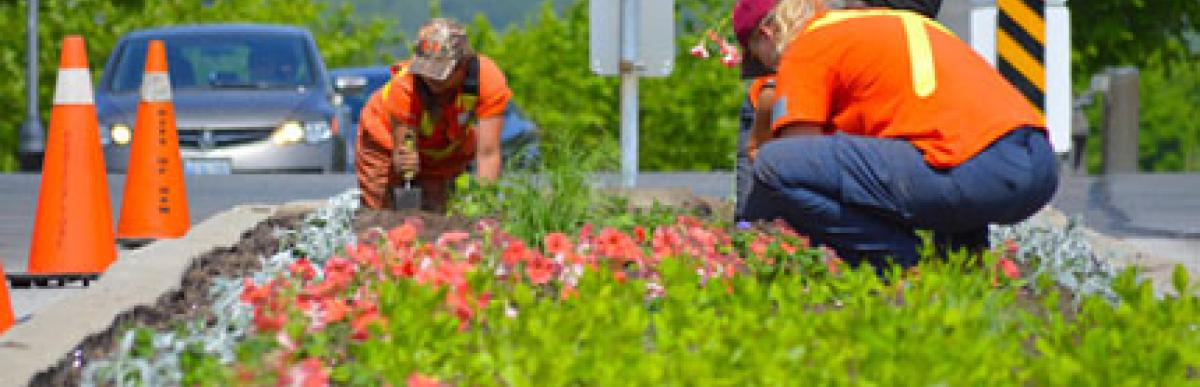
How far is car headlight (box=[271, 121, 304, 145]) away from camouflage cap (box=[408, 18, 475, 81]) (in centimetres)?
863

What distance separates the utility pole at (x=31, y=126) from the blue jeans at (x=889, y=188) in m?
21.1

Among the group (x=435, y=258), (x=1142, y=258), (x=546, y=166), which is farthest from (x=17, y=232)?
(x=435, y=258)

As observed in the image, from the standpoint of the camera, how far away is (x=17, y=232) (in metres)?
12.4

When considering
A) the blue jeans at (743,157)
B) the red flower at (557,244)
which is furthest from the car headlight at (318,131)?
the red flower at (557,244)

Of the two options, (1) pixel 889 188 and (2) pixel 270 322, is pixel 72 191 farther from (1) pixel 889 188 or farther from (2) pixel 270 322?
(2) pixel 270 322

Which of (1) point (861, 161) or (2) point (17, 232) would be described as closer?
(1) point (861, 161)

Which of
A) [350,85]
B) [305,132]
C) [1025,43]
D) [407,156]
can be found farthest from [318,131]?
[407,156]

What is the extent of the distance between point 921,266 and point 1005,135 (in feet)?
4.13

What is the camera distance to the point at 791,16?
6.86 metres

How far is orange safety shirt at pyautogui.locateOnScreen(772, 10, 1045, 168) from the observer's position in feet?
21.5

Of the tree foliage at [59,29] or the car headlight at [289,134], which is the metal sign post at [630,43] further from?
the tree foliage at [59,29]

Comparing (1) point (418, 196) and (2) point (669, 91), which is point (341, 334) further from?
(2) point (669, 91)

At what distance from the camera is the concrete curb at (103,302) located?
17.0 ft

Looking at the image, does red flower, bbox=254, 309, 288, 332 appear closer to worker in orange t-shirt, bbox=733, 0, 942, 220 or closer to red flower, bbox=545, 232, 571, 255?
red flower, bbox=545, 232, 571, 255
